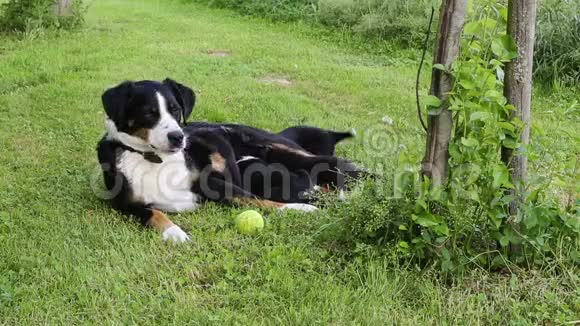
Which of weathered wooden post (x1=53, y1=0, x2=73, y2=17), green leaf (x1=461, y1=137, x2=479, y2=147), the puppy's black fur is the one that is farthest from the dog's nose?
weathered wooden post (x1=53, y1=0, x2=73, y2=17)

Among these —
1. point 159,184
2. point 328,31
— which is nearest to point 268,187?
point 159,184

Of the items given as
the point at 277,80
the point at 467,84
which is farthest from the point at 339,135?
the point at 277,80

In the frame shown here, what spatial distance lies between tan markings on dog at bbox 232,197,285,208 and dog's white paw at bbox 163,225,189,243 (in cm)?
57

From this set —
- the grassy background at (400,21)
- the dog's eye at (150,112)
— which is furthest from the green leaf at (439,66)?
the grassy background at (400,21)

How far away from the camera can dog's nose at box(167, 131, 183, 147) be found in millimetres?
3570

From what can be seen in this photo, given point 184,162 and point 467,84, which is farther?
point 184,162

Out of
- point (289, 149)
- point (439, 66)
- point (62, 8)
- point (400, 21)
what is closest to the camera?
point (439, 66)

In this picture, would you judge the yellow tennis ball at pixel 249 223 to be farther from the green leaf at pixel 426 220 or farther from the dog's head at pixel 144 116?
the green leaf at pixel 426 220

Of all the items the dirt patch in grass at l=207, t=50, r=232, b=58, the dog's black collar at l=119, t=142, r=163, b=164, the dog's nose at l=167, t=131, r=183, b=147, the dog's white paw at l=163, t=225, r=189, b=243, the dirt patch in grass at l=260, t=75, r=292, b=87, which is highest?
the dog's nose at l=167, t=131, r=183, b=147

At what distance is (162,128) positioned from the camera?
3.60 meters

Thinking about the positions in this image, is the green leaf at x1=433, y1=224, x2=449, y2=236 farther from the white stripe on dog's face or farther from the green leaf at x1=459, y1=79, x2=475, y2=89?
the white stripe on dog's face

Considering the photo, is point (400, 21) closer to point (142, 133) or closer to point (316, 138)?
point (316, 138)

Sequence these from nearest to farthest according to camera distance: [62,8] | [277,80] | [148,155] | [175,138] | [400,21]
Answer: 1. [175,138]
2. [148,155]
3. [277,80]
4. [400,21]
5. [62,8]

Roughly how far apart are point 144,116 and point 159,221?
2.18ft
